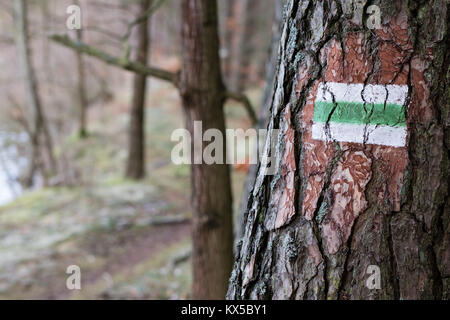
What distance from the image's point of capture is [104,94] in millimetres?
18719

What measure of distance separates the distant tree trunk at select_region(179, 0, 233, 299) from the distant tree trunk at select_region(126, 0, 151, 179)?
578 centimetres

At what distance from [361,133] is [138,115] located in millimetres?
8622

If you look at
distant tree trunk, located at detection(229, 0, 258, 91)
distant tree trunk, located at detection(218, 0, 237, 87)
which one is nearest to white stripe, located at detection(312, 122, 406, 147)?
distant tree trunk, located at detection(229, 0, 258, 91)

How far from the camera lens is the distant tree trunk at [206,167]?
3.13 meters

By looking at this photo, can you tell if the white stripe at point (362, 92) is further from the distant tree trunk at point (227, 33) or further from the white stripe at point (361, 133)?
the distant tree trunk at point (227, 33)

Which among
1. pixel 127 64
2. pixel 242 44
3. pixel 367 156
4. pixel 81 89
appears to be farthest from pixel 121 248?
pixel 242 44

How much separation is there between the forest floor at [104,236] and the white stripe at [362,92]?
3232mm

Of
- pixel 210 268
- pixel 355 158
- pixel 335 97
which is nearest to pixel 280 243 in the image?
pixel 355 158

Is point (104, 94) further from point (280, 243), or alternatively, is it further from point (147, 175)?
point (280, 243)

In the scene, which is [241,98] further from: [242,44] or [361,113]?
[242,44]

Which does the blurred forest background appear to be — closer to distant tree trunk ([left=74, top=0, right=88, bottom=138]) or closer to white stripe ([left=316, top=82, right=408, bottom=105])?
distant tree trunk ([left=74, top=0, right=88, bottom=138])

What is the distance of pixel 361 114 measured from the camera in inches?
49.1

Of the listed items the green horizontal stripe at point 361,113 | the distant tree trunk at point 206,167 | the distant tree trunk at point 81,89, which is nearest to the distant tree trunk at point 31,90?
the distant tree trunk at point 81,89
